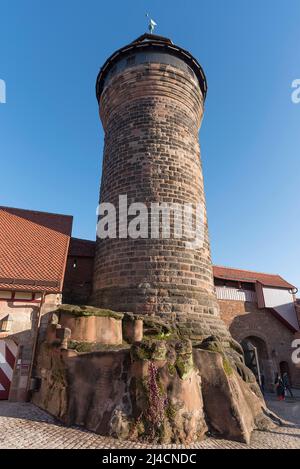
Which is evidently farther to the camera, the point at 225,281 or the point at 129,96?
the point at 225,281

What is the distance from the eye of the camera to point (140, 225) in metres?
9.00

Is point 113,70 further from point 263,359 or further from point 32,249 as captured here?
point 263,359

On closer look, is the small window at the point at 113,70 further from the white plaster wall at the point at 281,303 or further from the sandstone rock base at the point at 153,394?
the white plaster wall at the point at 281,303

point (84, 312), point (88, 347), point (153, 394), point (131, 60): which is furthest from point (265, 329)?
point (131, 60)

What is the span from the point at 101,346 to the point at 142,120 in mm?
7915

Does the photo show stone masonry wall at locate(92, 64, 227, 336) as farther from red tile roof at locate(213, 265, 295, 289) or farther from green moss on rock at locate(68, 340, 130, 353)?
red tile roof at locate(213, 265, 295, 289)

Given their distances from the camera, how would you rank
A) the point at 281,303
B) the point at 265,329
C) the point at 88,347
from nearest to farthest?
the point at 88,347, the point at 265,329, the point at 281,303

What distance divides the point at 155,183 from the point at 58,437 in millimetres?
7171

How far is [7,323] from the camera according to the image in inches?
265

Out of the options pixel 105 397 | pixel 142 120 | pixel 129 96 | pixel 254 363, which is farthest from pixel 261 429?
pixel 129 96

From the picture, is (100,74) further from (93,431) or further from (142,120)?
(93,431)

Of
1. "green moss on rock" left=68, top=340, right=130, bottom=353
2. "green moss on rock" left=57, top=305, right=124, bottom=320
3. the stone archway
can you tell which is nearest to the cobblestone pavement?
"green moss on rock" left=68, top=340, right=130, bottom=353

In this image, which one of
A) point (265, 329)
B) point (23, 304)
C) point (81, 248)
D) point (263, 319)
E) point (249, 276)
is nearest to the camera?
point (23, 304)

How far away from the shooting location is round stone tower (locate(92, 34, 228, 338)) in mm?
8180
